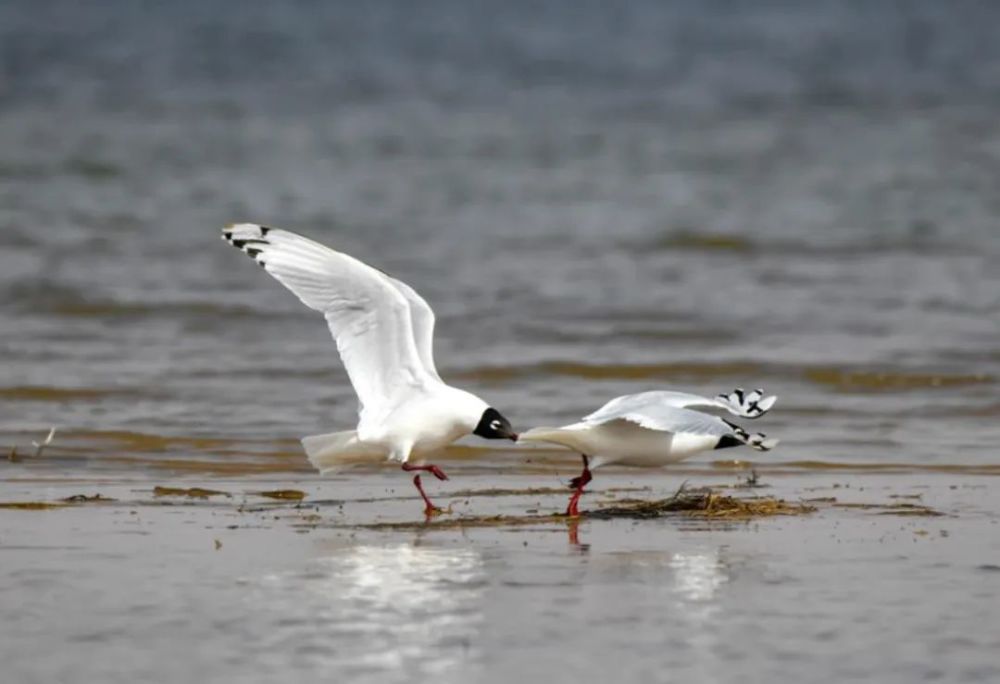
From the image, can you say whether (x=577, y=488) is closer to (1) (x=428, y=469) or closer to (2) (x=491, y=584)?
(1) (x=428, y=469)

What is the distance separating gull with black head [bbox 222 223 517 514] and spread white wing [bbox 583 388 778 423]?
1.50 ft

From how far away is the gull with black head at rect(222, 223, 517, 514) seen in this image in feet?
28.3

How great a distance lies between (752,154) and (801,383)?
53.7 feet

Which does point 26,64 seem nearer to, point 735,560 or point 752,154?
point 752,154

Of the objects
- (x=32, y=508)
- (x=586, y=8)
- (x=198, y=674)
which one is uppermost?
(x=586, y=8)

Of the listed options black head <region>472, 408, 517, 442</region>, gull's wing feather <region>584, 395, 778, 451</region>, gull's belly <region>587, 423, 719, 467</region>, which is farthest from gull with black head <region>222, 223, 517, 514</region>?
gull's wing feather <region>584, 395, 778, 451</region>

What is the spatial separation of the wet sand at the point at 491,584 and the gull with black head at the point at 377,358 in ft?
0.86

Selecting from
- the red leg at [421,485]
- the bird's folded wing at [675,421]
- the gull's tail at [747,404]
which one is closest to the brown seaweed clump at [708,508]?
the bird's folded wing at [675,421]

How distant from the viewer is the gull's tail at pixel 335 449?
8578mm

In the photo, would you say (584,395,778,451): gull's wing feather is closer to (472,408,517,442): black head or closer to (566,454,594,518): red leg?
(566,454,594,518): red leg

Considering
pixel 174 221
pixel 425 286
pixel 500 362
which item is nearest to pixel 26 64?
pixel 174 221

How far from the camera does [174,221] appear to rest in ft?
68.3

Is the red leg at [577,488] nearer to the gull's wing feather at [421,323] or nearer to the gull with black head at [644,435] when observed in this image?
the gull with black head at [644,435]

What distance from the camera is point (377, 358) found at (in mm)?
8797
